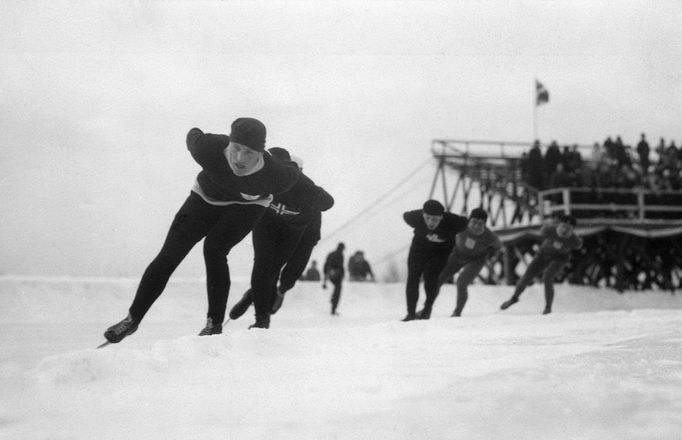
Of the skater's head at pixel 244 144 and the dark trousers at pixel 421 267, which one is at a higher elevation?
the skater's head at pixel 244 144

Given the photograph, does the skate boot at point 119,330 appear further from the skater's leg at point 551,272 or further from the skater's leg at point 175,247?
the skater's leg at point 551,272

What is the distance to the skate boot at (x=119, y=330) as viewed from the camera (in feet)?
13.5

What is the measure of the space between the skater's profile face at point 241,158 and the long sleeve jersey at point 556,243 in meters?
7.41

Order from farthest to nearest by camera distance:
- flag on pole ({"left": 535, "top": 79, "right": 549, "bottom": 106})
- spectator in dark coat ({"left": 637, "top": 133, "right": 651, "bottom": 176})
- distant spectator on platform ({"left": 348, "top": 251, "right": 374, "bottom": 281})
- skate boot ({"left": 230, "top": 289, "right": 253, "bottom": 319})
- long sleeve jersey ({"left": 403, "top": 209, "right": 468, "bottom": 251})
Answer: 1. flag on pole ({"left": 535, "top": 79, "right": 549, "bottom": 106})
2. distant spectator on platform ({"left": 348, "top": 251, "right": 374, "bottom": 281})
3. spectator in dark coat ({"left": 637, "top": 133, "right": 651, "bottom": 176})
4. long sleeve jersey ({"left": 403, "top": 209, "right": 468, "bottom": 251})
5. skate boot ({"left": 230, "top": 289, "right": 253, "bottom": 319})

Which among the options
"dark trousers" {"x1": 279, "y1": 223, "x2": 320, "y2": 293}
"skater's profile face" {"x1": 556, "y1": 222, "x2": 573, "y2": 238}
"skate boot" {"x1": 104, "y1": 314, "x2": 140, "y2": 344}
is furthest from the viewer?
"skater's profile face" {"x1": 556, "y1": 222, "x2": 573, "y2": 238}

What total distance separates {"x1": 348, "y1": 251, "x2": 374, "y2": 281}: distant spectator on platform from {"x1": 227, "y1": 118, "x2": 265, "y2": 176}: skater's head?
14675 mm

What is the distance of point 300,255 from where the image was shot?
21.8 ft

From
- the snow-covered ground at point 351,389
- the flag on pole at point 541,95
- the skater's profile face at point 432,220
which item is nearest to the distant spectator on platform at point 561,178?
the flag on pole at point 541,95

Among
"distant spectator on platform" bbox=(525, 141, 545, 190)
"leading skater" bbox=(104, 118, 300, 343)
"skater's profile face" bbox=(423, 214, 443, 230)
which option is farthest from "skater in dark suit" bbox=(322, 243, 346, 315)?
"leading skater" bbox=(104, 118, 300, 343)

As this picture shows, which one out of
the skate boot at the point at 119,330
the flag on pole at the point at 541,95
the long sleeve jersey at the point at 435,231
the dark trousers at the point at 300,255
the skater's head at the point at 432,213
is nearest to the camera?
the skate boot at the point at 119,330

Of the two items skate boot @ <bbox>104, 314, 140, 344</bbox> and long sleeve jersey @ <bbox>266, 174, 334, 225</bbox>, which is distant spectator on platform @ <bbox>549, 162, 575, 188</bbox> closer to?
long sleeve jersey @ <bbox>266, 174, 334, 225</bbox>

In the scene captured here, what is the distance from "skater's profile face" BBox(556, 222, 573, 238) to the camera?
1089cm

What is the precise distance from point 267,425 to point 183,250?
103 inches

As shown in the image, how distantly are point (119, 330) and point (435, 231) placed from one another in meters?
4.53
